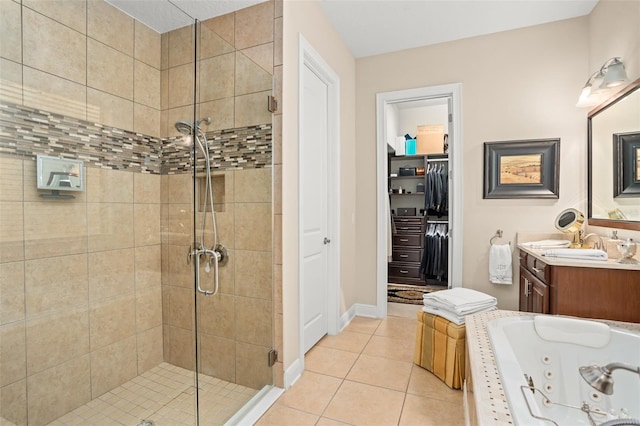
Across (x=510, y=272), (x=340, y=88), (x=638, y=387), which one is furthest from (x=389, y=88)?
(x=638, y=387)

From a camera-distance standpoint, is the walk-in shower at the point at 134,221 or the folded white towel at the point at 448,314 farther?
the folded white towel at the point at 448,314

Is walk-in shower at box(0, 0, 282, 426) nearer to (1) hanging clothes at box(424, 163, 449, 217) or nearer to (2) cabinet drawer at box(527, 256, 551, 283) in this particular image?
(2) cabinet drawer at box(527, 256, 551, 283)

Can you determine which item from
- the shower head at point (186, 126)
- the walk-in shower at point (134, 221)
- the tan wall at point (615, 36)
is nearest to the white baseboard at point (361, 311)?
the walk-in shower at point (134, 221)

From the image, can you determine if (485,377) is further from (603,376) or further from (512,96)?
(512,96)

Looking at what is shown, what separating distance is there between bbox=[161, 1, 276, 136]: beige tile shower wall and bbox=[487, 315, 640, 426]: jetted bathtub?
1879 millimetres

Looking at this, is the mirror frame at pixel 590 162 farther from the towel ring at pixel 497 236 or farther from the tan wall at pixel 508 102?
the towel ring at pixel 497 236

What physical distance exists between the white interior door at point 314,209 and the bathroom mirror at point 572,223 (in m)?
1.97

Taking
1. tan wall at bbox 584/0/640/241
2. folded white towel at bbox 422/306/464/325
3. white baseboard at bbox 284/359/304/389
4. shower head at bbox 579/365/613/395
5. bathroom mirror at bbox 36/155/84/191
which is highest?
tan wall at bbox 584/0/640/241

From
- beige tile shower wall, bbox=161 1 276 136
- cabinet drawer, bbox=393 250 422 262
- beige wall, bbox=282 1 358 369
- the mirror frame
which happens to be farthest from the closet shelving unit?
beige tile shower wall, bbox=161 1 276 136

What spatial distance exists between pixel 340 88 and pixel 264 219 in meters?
1.72

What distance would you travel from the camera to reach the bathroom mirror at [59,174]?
Result: 4.93 feet

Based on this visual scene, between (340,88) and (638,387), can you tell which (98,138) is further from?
(638,387)

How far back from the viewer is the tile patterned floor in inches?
72.4

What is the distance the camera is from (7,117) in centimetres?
139
